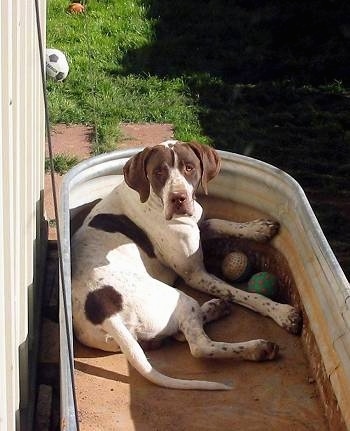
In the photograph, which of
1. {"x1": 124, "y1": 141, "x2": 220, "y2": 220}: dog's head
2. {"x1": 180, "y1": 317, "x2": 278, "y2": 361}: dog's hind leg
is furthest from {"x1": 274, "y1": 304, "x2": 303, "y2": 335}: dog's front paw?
{"x1": 124, "y1": 141, "x2": 220, "y2": 220}: dog's head

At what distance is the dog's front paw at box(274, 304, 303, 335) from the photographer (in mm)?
4301

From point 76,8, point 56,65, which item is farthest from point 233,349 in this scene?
point 76,8

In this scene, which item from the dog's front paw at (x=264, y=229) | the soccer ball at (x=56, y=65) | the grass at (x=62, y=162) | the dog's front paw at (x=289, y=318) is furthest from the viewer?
the soccer ball at (x=56, y=65)

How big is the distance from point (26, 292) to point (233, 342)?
1118 millimetres

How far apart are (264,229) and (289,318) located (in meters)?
0.60

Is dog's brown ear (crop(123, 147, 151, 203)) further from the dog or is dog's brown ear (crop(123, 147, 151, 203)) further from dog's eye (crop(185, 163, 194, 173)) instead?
dog's eye (crop(185, 163, 194, 173))

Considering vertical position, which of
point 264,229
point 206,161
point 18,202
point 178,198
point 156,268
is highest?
point 18,202

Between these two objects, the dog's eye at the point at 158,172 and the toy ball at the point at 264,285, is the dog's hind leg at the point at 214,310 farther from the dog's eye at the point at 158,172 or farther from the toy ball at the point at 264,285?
the dog's eye at the point at 158,172

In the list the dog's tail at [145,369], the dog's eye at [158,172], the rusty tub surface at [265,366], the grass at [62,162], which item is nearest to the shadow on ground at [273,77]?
the rusty tub surface at [265,366]

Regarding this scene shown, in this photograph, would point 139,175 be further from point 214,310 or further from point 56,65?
point 56,65

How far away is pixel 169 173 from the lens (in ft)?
14.3

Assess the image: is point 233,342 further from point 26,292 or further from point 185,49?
point 185,49

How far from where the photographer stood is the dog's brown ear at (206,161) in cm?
445

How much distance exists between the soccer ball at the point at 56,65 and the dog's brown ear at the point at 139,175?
11.8ft
